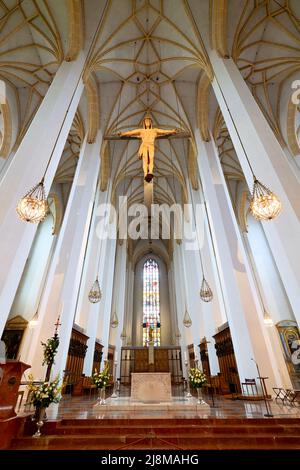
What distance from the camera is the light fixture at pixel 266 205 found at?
3998 mm

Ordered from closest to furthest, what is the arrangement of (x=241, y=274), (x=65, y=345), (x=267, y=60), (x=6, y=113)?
(x=65, y=345) < (x=241, y=274) < (x=267, y=60) < (x=6, y=113)

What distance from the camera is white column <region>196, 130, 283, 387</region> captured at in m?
6.85

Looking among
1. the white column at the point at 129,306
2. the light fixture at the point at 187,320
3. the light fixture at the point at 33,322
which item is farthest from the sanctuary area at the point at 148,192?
the white column at the point at 129,306

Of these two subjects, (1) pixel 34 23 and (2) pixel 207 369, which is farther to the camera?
(2) pixel 207 369

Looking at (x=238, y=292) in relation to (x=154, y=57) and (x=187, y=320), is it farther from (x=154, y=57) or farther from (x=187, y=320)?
(x=154, y=57)

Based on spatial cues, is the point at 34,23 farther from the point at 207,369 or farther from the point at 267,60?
the point at 207,369

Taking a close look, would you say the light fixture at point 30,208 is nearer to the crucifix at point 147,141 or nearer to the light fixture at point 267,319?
the crucifix at point 147,141

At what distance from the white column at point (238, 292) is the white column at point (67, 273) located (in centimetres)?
506

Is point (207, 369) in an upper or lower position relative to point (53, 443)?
upper

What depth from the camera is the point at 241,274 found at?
25.1 feet

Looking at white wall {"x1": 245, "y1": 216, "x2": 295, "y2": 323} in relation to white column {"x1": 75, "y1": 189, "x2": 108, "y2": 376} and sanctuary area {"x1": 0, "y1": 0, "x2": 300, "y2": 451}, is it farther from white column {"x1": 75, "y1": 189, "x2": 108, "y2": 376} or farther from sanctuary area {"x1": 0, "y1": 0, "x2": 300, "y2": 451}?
white column {"x1": 75, "y1": 189, "x2": 108, "y2": 376}

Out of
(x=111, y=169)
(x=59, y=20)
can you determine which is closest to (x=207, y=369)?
(x=111, y=169)
